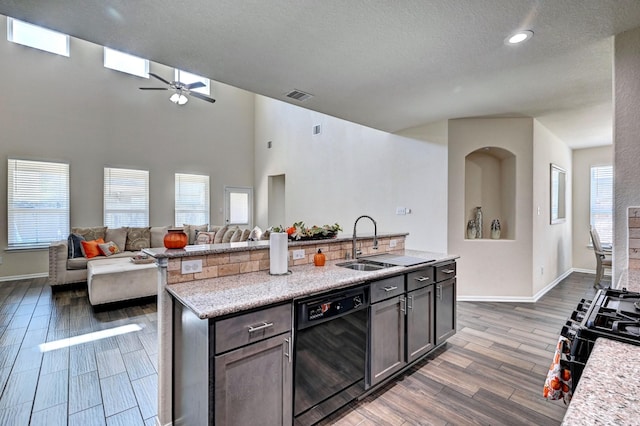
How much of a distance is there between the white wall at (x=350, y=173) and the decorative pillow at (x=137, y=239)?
3004mm

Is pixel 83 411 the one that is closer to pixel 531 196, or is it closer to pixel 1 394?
pixel 1 394

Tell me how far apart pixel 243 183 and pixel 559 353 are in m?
8.26

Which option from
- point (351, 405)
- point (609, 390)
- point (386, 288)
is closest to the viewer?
point (609, 390)

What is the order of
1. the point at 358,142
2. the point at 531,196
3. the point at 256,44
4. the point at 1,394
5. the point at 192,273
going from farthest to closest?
the point at 358,142
the point at 531,196
the point at 256,44
the point at 1,394
the point at 192,273

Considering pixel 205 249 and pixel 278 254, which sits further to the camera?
pixel 278 254

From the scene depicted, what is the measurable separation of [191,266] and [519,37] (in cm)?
275

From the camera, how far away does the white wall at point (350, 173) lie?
454cm

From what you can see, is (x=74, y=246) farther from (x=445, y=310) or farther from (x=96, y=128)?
(x=445, y=310)

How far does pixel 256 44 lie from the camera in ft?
7.50

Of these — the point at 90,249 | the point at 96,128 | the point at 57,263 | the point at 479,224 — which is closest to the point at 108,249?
the point at 90,249

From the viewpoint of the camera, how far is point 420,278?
2473 millimetres

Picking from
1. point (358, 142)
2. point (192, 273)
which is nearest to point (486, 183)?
point (358, 142)

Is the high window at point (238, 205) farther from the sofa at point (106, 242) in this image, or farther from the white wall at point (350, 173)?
the sofa at point (106, 242)

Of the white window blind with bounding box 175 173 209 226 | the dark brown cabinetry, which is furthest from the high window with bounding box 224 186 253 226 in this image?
the dark brown cabinetry
